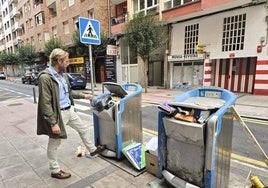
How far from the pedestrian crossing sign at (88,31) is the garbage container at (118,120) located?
1258 millimetres

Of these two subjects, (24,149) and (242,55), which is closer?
(24,149)

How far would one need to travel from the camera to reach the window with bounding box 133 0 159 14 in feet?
48.3

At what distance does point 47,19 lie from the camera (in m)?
29.1

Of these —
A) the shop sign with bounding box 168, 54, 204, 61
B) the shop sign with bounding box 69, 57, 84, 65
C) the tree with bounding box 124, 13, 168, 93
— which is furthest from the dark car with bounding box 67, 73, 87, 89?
the shop sign with bounding box 168, 54, 204, 61

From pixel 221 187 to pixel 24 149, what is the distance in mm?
3739

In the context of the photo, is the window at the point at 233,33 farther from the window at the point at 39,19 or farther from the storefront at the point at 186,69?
the window at the point at 39,19

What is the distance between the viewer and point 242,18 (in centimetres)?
1090

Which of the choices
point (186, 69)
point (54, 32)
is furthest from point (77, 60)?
point (186, 69)

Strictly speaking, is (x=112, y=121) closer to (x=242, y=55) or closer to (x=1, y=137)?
(x=1, y=137)

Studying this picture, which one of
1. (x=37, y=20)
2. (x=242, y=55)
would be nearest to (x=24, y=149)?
(x=242, y=55)

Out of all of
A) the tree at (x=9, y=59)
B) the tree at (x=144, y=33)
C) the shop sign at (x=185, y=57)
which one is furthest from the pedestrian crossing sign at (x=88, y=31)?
the tree at (x=9, y=59)

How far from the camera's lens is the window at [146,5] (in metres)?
14.7

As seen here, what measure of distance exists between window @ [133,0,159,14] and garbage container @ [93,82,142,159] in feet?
41.5

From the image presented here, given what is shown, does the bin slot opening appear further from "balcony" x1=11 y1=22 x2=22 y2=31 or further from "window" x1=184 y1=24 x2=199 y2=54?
"balcony" x1=11 y1=22 x2=22 y2=31
